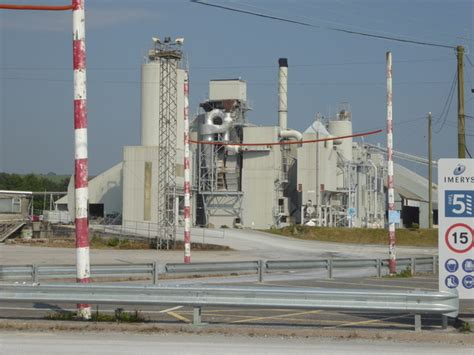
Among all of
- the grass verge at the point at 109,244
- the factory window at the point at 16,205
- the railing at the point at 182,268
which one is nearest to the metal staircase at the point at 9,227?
the grass verge at the point at 109,244

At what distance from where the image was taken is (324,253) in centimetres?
5369

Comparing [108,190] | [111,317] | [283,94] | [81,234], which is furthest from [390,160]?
[283,94]

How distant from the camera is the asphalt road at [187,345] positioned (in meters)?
11.5

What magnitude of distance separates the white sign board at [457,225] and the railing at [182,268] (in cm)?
1232

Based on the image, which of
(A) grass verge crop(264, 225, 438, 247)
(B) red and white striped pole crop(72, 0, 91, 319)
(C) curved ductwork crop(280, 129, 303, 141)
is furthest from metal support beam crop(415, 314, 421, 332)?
(C) curved ductwork crop(280, 129, 303, 141)

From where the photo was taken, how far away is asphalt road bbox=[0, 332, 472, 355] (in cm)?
1148

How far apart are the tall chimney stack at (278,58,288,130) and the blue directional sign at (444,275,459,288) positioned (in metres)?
64.3

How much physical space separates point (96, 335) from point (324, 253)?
137ft

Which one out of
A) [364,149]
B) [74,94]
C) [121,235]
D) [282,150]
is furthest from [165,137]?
[74,94]

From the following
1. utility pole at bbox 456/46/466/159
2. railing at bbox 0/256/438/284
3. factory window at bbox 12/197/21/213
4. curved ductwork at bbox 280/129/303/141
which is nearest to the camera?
railing at bbox 0/256/438/284

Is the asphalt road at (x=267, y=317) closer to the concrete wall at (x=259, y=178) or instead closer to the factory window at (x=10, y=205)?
the concrete wall at (x=259, y=178)

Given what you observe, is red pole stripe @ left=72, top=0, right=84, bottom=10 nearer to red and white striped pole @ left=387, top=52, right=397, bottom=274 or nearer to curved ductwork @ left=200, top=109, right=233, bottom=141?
red and white striped pole @ left=387, top=52, right=397, bottom=274

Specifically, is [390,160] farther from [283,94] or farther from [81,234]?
[283,94]

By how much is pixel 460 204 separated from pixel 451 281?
132 cm
